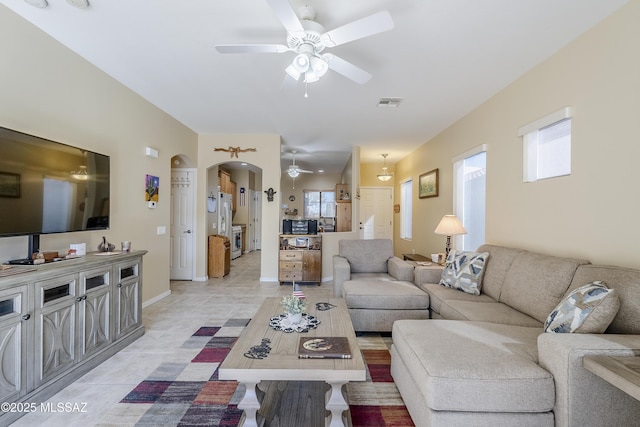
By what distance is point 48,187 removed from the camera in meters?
2.26

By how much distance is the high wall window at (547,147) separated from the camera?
262 cm

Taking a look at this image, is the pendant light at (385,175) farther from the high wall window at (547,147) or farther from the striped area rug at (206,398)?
the striped area rug at (206,398)

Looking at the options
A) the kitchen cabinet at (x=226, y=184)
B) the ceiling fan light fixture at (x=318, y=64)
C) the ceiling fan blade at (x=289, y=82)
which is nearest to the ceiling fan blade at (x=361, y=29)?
the ceiling fan light fixture at (x=318, y=64)

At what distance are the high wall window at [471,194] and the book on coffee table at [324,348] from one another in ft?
9.96

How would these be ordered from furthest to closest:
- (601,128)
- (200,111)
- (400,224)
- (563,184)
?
(400,224) < (200,111) < (563,184) < (601,128)

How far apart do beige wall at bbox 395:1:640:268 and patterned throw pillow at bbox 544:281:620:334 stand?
655 mm

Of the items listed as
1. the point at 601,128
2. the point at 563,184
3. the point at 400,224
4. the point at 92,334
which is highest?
the point at 601,128

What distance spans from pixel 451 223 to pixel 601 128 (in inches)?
71.2

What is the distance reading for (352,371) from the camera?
4.96ft

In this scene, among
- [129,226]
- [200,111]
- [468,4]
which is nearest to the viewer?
[468,4]

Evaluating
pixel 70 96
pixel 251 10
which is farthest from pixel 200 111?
pixel 251 10

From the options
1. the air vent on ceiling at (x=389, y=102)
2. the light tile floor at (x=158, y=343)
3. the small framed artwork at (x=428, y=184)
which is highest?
the air vent on ceiling at (x=389, y=102)

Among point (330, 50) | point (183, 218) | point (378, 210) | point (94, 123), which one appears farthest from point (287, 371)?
point (378, 210)

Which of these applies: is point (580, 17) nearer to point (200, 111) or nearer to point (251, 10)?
point (251, 10)
